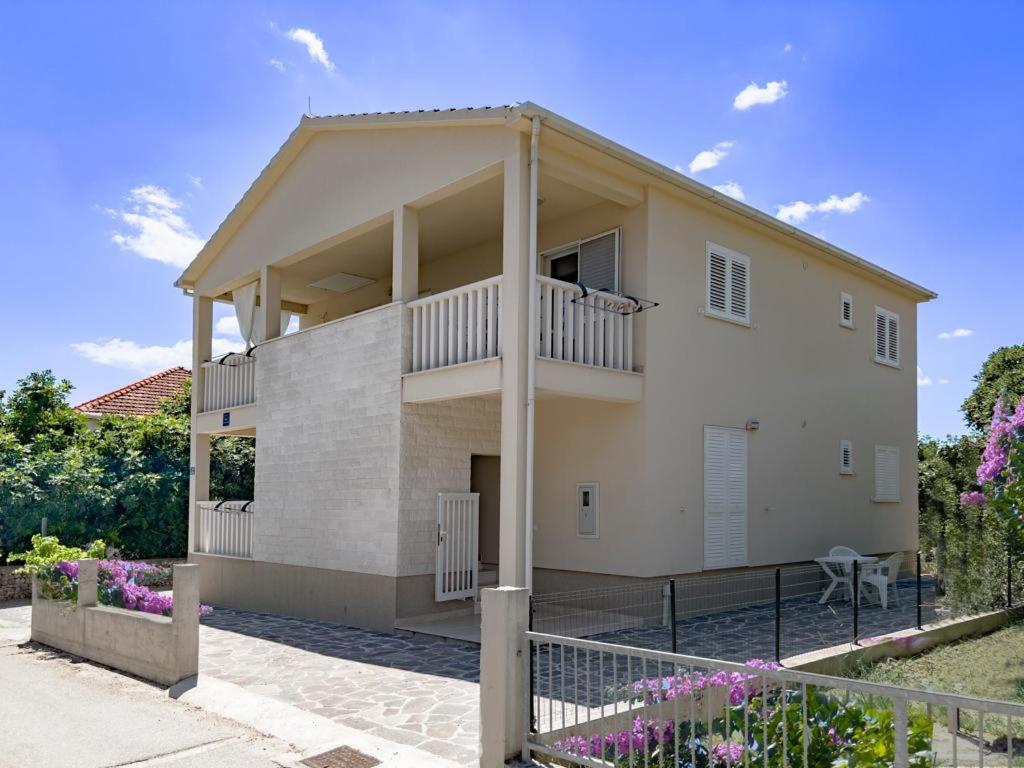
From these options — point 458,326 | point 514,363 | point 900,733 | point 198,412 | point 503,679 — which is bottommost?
point 503,679

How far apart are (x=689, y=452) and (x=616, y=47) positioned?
566 cm

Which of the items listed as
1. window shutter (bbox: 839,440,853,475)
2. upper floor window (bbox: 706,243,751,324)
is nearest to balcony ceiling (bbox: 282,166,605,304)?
upper floor window (bbox: 706,243,751,324)

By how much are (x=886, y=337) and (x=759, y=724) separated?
1415 cm

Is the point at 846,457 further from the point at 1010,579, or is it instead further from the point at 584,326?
the point at 584,326

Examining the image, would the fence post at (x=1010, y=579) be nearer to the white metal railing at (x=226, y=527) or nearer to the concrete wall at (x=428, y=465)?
the concrete wall at (x=428, y=465)

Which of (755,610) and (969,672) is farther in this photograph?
(755,610)

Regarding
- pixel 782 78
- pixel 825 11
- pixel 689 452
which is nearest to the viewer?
pixel 825 11

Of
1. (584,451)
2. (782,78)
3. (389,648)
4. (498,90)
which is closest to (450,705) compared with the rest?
(389,648)

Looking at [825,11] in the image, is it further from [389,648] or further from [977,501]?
[389,648]

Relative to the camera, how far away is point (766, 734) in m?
4.51

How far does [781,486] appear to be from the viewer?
13.8 m

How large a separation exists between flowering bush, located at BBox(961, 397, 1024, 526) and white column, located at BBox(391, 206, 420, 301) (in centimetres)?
767

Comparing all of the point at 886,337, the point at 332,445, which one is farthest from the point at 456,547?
the point at 886,337

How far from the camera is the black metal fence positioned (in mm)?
9680
